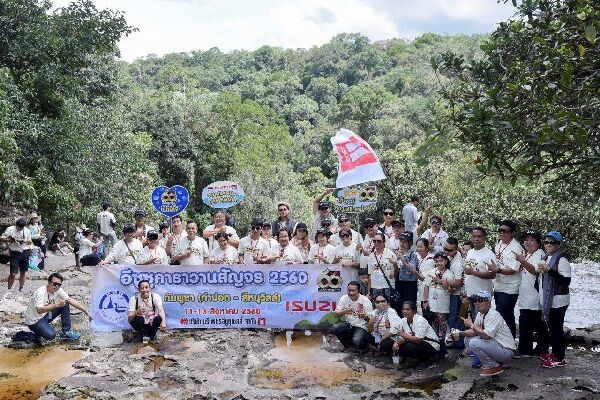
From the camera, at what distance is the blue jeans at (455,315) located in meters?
8.76

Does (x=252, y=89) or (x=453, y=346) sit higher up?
(x=252, y=89)

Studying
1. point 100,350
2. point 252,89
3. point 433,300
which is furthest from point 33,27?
point 252,89

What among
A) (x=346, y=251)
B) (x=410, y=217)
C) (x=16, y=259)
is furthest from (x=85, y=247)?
(x=346, y=251)

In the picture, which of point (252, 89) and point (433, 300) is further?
point (252, 89)

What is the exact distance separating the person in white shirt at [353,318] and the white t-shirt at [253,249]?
1830 mm

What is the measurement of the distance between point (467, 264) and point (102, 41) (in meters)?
14.3

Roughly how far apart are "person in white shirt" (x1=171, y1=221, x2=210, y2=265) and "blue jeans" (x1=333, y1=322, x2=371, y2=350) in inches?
102

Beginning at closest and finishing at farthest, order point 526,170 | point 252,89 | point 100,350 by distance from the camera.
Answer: point 526,170
point 100,350
point 252,89

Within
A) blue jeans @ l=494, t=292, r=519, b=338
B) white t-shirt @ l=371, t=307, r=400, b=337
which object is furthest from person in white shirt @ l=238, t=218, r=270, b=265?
blue jeans @ l=494, t=292, r=519, b=338

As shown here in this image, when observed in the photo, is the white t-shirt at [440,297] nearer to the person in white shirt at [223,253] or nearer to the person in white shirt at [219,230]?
the person in white shirt at [223,253]

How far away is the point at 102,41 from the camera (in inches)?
753

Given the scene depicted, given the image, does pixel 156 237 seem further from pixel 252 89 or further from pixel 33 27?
pixel 252 89

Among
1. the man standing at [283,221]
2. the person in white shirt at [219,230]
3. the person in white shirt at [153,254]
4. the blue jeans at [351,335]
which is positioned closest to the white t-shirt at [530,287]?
the blue jeans at [351,335]

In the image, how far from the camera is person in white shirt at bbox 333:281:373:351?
888 cm
